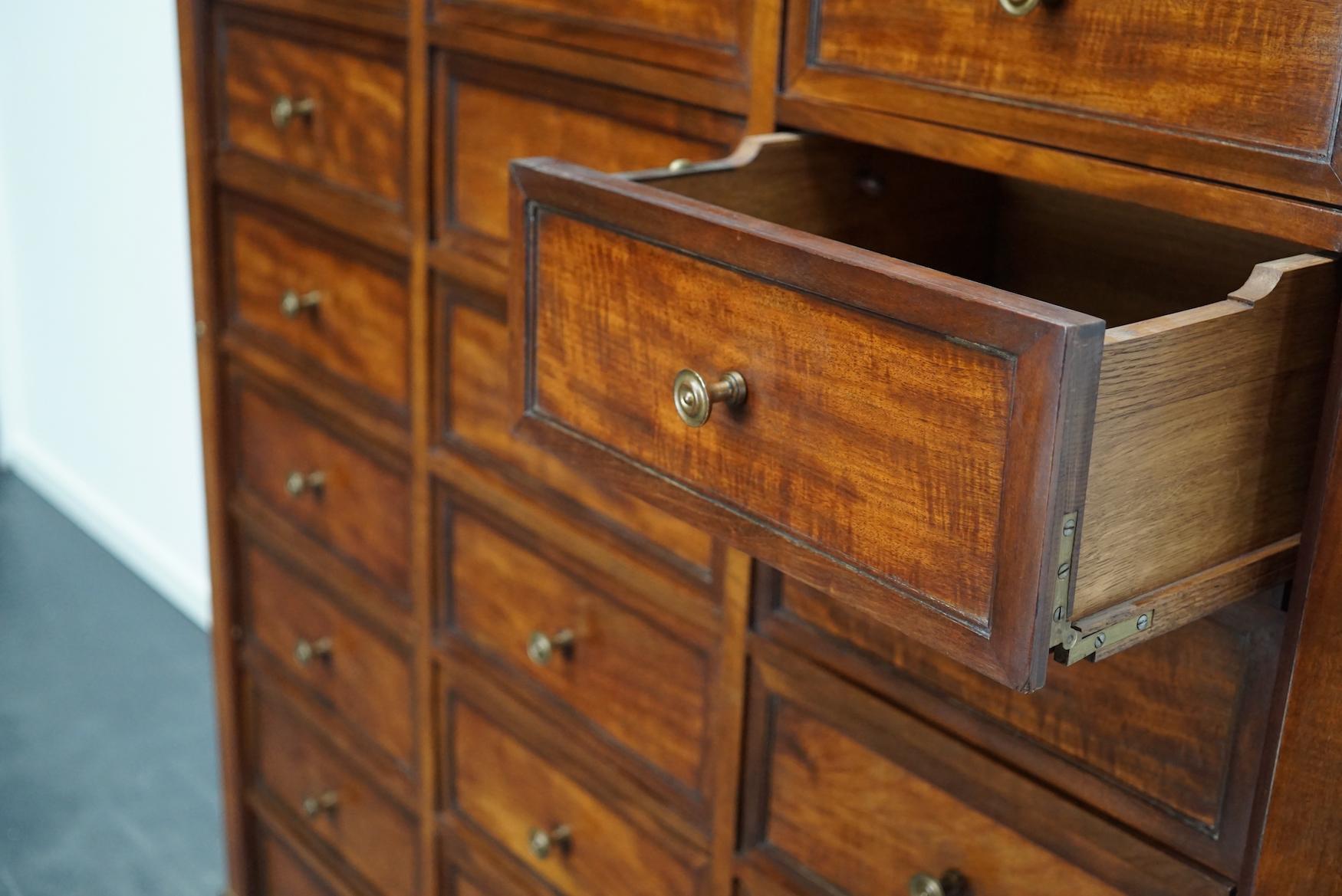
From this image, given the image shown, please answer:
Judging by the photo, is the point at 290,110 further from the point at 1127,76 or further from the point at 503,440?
the point at 1127,76

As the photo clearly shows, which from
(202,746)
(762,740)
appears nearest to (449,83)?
(762,740)

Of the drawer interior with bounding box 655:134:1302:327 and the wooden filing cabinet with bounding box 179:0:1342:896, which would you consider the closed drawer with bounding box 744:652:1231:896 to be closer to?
the wooden filing cabinet with bounding box 179:0:1342:896

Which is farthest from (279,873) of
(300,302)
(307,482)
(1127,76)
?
(1127,76)

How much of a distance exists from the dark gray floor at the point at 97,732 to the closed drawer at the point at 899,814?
114 cm

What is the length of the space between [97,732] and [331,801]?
0.82 m

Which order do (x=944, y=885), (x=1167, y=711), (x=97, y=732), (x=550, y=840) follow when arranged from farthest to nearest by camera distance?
(x=97, y=732) < (x=550, y=840) < (x=944, y=885) < (x=1167, y=711)

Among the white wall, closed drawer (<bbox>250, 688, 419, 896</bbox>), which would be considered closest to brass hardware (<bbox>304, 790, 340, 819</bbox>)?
closed drawer (<bbox>250, 688, 419, 896</bbox>)

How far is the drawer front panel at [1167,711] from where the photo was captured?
2.19ft

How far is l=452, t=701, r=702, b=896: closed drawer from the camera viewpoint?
40.9 inches

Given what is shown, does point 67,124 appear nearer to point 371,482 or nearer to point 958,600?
point 371,482

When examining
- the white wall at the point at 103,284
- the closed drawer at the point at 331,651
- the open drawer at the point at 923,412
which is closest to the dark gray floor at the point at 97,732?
the white wall at the point at 103,284

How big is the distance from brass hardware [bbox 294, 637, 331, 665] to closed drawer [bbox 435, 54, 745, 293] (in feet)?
1.47

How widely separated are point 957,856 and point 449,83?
0.61 metres

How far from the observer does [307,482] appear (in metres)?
1.33
